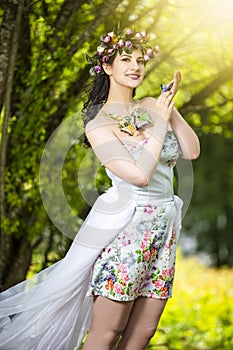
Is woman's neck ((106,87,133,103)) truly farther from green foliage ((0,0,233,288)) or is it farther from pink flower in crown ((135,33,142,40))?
green foliage ((0,0,233,288))

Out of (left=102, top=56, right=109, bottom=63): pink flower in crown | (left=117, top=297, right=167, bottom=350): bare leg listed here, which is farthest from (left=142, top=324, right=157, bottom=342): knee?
(left=102, top=56, right=109, bottom=63): pink flower in crown

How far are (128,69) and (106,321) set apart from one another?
0.87 m

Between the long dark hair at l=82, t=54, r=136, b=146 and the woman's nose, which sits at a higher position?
the woman's nose

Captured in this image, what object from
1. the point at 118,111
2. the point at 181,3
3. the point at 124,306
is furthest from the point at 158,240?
the point at 181,3

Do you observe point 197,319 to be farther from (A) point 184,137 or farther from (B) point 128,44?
A: (B) point 128,44

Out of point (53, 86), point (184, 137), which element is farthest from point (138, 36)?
point (53, 86)

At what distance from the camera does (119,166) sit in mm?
2451

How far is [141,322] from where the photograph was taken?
262 centimetres

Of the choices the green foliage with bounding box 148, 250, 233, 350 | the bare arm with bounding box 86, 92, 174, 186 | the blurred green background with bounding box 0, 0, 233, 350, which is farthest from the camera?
the green foliage with bounding box 148, 250, 233, 350

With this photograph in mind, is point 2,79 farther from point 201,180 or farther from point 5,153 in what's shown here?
point 201,180

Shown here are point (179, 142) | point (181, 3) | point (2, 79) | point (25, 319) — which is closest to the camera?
point (179, 142)

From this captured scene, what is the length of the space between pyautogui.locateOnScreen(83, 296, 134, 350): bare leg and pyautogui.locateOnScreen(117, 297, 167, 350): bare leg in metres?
0.07

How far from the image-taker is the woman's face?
2.60 m

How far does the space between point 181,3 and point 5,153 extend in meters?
1.30
